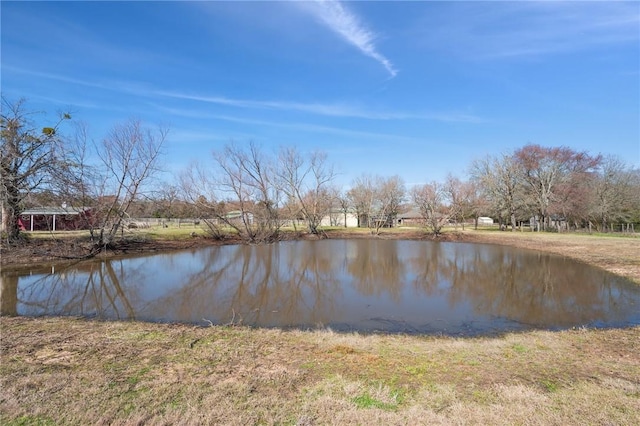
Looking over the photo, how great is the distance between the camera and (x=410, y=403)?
3.15 metres

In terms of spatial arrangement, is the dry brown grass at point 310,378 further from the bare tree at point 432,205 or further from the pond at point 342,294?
the bare tree at point 432,205

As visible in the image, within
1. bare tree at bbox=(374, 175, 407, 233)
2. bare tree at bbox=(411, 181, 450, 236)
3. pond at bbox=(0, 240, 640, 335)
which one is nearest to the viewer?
pond at bbox=(0, 240, 640, 335)

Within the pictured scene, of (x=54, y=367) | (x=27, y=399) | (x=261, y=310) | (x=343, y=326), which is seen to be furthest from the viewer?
(x=261, y=310)

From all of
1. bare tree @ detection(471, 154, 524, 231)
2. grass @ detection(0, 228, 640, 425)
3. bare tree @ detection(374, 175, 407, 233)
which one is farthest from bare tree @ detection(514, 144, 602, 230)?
grass @ detection(0, 228, 640, 425)

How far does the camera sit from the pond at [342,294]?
7.22 meters

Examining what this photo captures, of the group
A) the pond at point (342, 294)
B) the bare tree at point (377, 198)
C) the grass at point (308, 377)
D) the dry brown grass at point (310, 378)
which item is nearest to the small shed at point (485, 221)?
the bare tree at point (377, 198)

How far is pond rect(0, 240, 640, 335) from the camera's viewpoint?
284 inches

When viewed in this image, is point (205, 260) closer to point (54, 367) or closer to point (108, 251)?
point (108, 251)

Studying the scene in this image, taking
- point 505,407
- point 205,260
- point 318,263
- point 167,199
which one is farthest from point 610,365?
point 167,199

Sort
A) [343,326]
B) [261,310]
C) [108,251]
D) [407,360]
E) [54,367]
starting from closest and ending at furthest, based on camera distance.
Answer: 1. [54,367]
2. [407,360]
3. [343,326]
4. [261,310]
5. [108,251]

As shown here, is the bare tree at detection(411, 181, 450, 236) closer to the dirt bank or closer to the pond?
the dirt bank

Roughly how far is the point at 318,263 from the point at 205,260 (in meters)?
5.58

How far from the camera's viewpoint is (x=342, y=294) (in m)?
9.67

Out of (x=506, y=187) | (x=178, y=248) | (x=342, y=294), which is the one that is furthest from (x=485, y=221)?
(x=342, y=294)
